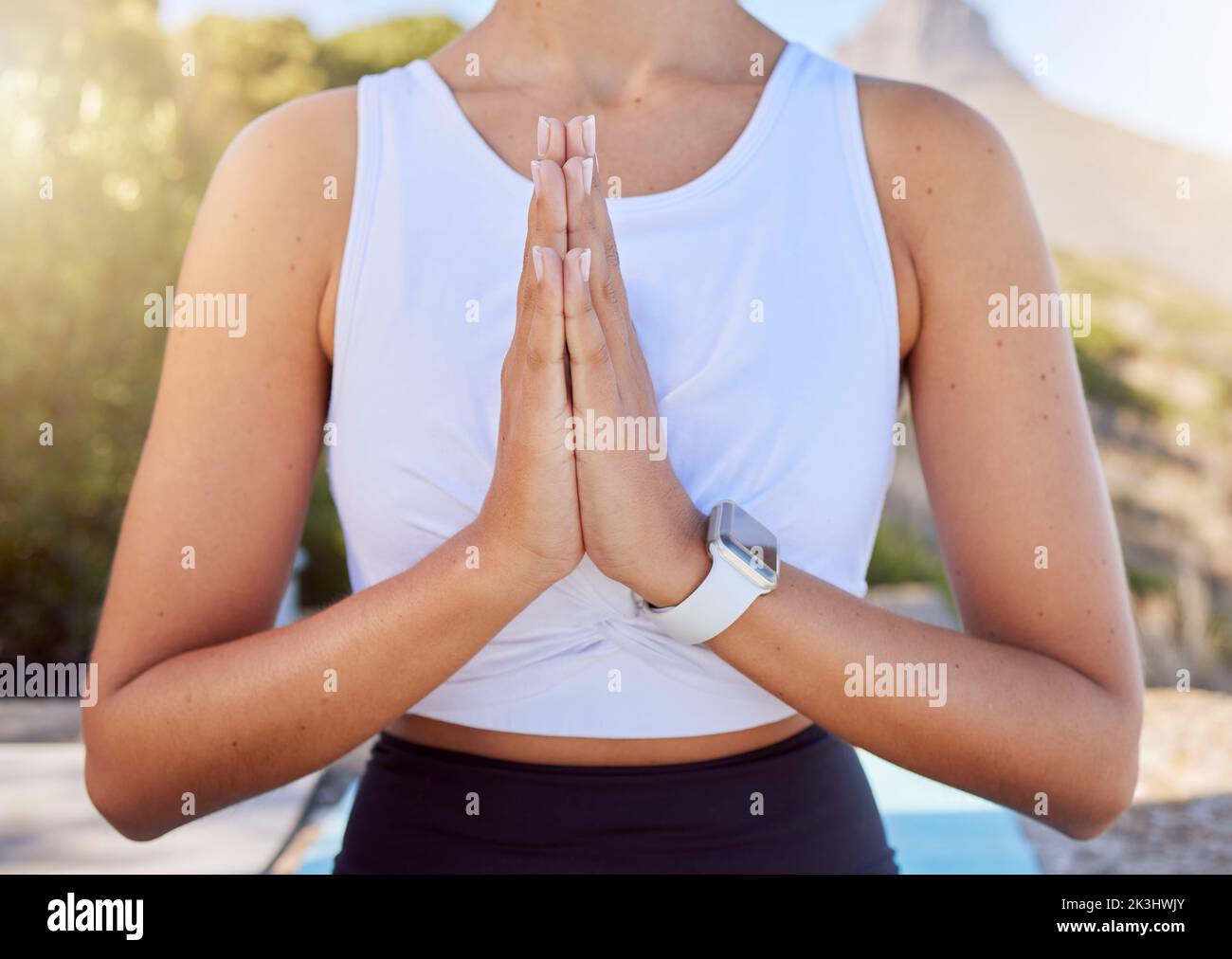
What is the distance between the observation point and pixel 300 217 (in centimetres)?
131

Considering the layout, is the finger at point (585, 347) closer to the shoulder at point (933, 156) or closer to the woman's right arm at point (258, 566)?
the woman's right arm at point (258, 566)

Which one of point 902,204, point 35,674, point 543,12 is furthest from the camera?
point 35,674

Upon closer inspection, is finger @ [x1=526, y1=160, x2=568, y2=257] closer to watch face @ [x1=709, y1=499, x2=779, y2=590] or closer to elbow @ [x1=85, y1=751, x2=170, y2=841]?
watch face @ [x1=709, y1=499, x2=779, y2=590]

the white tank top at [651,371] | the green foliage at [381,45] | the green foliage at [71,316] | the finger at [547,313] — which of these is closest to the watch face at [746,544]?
the white tank top at [651,371]

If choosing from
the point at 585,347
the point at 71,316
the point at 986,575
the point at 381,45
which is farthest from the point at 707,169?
the point at 381,45

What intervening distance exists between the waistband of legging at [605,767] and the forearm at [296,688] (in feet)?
0.32

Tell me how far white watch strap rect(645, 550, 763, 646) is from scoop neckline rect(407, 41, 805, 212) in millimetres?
456

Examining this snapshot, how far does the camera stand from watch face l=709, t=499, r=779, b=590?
1.13 meters

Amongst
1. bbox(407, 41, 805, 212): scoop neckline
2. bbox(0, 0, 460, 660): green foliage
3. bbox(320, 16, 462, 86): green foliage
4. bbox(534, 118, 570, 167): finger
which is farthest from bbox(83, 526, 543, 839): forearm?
Answer: bbox(320, 16, 462, 86): green foliage

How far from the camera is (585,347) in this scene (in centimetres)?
105
